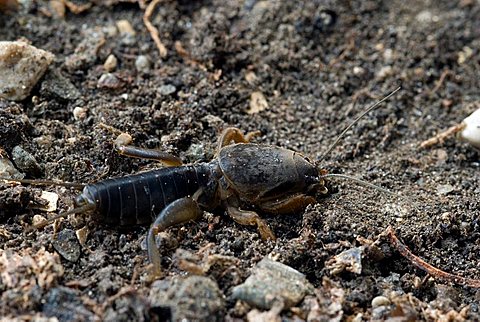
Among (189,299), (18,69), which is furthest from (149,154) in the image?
(189,299)

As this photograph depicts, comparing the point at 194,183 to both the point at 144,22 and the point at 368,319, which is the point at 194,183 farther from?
the point at 144,22

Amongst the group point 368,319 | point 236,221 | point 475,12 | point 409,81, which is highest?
point 475,12

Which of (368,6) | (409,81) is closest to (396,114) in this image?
(409,81)

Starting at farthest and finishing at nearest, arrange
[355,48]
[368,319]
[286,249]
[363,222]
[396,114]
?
[355,48] → [396,114] → [363,222] → [286,249] → [368,319]

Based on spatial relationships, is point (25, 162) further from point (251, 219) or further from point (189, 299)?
point (189, 299)

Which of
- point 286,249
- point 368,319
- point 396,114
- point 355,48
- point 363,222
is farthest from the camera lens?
point 355,48

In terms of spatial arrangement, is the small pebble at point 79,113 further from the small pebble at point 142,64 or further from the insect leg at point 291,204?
the insect leg at point 291,204

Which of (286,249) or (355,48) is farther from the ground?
(355,48)
